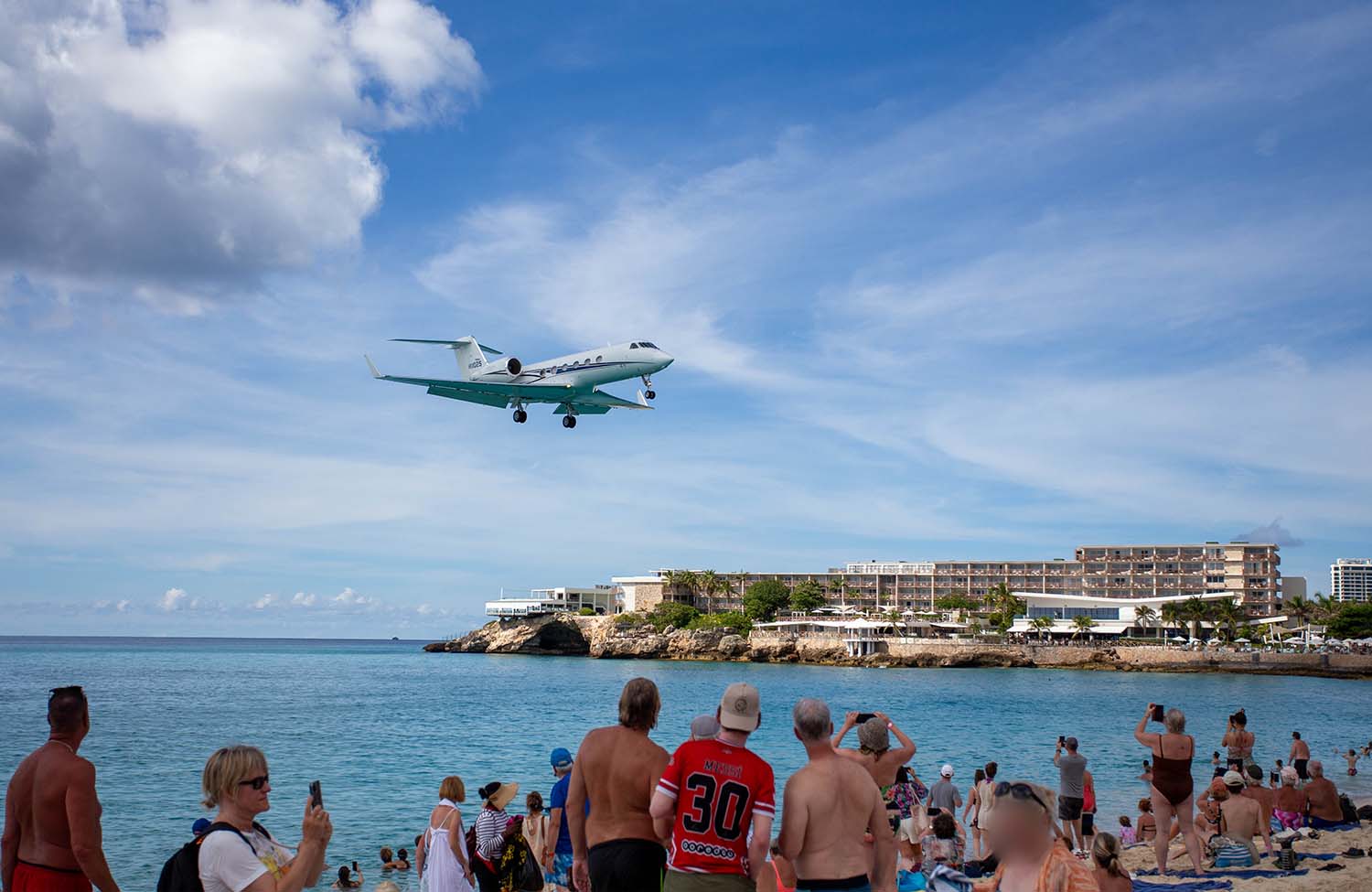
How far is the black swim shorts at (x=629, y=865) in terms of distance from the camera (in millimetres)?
5609

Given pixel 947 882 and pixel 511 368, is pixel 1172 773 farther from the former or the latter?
pixel 511 368

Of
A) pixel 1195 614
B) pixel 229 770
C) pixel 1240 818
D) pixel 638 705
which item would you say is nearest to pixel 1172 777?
pixel 1240 818

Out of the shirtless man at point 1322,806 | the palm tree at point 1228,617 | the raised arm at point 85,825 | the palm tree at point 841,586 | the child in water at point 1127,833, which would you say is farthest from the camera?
the palm tree at point 841,586

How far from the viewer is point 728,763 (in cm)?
529

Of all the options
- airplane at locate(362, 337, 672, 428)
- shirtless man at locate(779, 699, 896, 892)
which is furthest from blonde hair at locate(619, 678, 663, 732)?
airplane at locate(362, 337, 672, 428)

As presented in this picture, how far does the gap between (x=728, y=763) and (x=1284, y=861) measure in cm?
1037

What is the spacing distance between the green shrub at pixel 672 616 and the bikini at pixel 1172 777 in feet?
404

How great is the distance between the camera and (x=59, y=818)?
17.5ft

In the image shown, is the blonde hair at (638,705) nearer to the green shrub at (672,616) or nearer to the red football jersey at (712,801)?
the red football jersey at (712,801)

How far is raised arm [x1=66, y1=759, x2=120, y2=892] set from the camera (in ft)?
17.0

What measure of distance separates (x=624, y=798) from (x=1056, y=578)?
503 ft

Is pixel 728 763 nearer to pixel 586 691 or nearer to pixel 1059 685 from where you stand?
pixel 586 691

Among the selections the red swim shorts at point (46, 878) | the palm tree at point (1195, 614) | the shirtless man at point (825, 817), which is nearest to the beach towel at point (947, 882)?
the shirtless man at point (825, 817)

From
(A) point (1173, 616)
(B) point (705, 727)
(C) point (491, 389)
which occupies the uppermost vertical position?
(C) point (491, 389)
